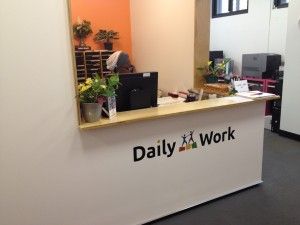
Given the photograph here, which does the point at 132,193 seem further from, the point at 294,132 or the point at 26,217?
the point at 294,132

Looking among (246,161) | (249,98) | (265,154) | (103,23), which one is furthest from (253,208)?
(103,23)

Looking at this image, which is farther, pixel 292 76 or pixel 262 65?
pixel 262 65

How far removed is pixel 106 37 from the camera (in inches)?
180

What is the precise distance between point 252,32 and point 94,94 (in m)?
4.62

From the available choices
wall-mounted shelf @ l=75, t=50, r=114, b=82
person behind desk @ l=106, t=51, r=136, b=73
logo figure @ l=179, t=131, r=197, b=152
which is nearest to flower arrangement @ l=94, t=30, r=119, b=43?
wall-mounted shelf @ l=75, t=50, r=114, b=82

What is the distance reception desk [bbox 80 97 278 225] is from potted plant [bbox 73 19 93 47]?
2.71 m

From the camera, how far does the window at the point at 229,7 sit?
572 centimetres

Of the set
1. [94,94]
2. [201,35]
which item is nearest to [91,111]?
[94,94]

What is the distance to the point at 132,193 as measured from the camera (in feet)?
7.02

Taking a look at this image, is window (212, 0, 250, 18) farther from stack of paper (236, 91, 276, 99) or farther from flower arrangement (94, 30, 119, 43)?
stack of paper (236, 91, 276, 99)

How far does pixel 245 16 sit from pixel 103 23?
2930 mm

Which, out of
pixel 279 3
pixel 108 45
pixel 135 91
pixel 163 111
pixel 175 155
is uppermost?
pixel 279 3

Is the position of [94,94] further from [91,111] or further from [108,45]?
[108,45]

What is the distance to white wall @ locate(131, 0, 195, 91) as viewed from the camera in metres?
3.12
